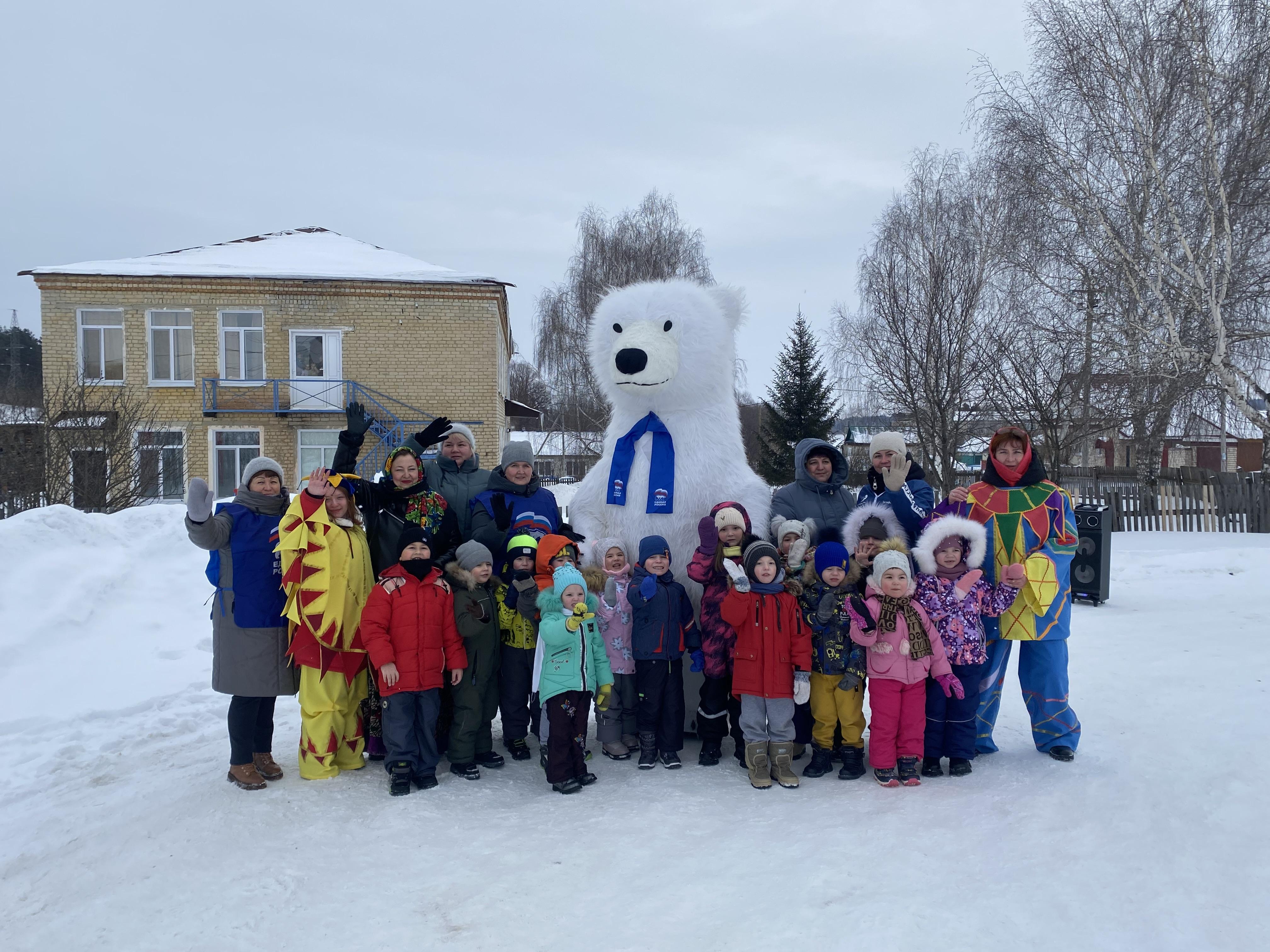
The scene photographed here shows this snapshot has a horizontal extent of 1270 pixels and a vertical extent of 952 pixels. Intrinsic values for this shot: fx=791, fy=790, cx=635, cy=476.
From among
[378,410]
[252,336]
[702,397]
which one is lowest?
[702,397]

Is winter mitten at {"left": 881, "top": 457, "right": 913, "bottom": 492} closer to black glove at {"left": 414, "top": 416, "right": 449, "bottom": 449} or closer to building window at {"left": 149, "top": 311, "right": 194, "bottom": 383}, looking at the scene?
black glove at {"left": 414, "top": 416, "right": 449, "bottom": 449}

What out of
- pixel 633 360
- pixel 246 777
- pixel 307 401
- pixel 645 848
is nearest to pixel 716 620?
pixel 645 848

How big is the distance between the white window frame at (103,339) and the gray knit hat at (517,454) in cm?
1586

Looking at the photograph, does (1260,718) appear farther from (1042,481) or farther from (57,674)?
(57,674)

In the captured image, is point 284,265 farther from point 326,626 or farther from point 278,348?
point 326,626

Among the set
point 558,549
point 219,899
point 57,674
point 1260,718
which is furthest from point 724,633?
point 57,674

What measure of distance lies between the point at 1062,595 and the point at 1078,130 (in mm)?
14213

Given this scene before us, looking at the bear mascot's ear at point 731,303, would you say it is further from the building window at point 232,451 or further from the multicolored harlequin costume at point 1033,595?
the building window at point 232,451

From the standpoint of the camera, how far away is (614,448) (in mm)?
4590

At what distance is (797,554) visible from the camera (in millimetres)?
3990

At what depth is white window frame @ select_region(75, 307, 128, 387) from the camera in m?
16.8

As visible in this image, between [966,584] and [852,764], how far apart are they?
3.37ft

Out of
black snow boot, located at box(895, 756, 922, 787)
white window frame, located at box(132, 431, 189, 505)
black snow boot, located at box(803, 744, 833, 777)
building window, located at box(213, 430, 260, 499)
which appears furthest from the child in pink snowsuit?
building window, located at box(213, 430, 260, 499)

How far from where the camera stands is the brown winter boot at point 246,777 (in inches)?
147
